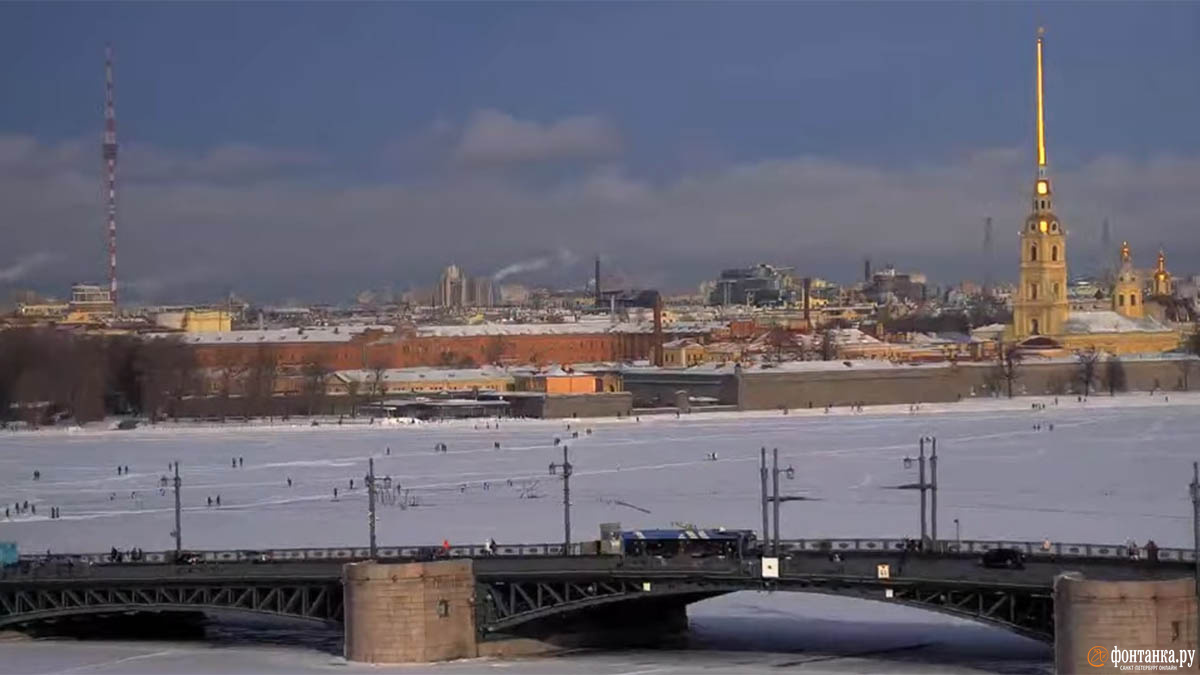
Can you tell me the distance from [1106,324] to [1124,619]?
5809 cm

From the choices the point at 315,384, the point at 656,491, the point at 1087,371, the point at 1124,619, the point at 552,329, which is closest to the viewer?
the point at 1124,619

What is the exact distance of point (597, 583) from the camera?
18656 mm

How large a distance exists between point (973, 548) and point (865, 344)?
5356cm

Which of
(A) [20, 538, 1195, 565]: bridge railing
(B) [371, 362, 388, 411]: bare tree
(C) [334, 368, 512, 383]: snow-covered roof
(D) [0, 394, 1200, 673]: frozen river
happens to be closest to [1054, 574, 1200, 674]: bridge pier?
(D) [0, 394, 1200, 673]: frozen river

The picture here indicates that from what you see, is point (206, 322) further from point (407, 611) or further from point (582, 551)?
point (407, 611)

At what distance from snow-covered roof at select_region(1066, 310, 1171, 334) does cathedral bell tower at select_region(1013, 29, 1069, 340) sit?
43 centimetres

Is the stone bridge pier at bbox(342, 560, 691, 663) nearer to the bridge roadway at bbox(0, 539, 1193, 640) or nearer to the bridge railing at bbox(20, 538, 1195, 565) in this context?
the bridge roadway at bbox(0, 539, 1193, 640)

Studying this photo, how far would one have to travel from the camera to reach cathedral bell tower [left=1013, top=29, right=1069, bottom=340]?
71.8 m

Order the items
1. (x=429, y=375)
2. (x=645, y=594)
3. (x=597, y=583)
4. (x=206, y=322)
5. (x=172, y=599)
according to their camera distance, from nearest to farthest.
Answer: (x=645, y=594) → (x=597, y=583) → (x=172, y=599) → (x=429, y=375) → (x=206, y=322)

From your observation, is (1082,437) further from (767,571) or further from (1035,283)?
(1035,283)

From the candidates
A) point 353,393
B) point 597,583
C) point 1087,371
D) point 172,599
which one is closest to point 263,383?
point 353,393

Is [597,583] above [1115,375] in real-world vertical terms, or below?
below

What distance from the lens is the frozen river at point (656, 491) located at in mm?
19312

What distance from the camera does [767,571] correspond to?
18234mm
